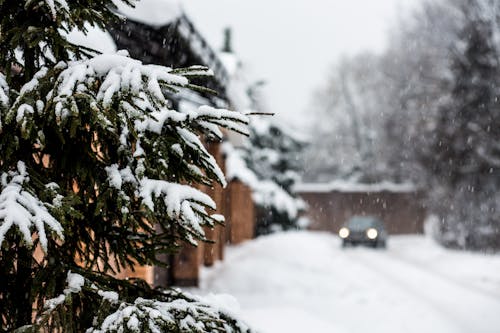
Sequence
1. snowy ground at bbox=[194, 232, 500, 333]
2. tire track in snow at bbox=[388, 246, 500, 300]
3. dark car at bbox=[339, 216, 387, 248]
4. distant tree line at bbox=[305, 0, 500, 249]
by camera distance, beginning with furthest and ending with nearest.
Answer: dark car at bbox=[339, 216, 387, 248] < distant tree line at bbox=[305, 0, 500, 249] < tire track in snow at bbox=[388, 246, 500, 300] < snowy ground at bbox=[194, 232, 500, 333]

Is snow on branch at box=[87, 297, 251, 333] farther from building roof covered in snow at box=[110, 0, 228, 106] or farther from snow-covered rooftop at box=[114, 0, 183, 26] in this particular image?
snow-covered rooftop at box=[114, 0, 183, 26]

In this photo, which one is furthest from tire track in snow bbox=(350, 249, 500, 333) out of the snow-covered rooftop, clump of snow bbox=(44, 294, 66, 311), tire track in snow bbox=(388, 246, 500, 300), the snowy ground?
clump of snow bbox=(44, 294, 66, 311)

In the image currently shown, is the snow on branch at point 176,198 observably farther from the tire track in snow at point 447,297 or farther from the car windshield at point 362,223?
the car windshield at point 362,223

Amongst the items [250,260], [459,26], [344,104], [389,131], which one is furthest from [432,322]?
[344,104]

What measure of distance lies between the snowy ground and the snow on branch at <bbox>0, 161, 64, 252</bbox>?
4.19 metres

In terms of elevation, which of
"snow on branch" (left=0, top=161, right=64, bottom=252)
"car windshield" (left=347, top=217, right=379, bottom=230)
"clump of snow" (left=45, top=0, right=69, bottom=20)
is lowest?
"car windshield" (left=347, top=217, right=379, bottom=230)

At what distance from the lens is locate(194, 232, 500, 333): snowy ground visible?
7688mm

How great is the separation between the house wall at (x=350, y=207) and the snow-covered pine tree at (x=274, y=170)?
23.5ft

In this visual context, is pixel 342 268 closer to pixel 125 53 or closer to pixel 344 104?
pixel 125 53

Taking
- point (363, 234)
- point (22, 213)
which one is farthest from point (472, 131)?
point (22, 213)

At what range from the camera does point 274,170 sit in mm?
26609

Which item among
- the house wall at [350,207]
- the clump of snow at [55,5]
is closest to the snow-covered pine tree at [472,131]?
the house wall at [350,207]

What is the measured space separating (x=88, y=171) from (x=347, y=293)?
8.46m

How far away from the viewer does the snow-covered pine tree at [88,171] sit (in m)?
2.06
